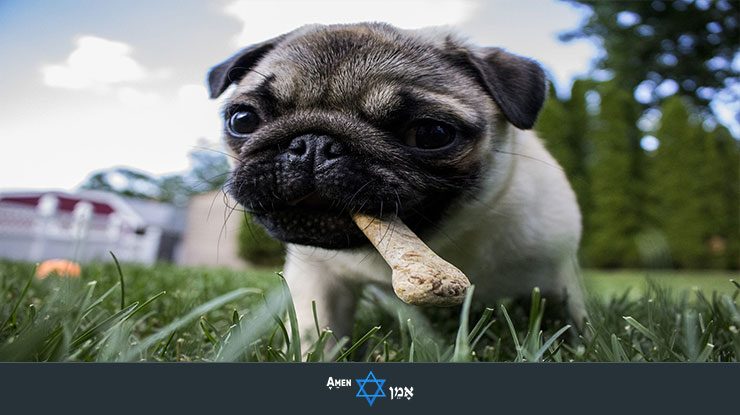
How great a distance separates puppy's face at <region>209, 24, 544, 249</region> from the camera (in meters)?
1.11

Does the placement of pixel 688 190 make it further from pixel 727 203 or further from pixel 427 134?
pixel 427 134

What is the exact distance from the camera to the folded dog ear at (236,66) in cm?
147

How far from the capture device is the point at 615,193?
6418mm

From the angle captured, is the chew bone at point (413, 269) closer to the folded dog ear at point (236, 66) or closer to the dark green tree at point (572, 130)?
the folded dog ear at point (236, 66)

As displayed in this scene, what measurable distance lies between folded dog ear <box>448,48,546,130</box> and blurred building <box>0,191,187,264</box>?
4.17 ft

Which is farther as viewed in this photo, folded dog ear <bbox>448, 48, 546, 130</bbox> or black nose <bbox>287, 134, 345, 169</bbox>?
folded dog ear <bbox>448, 48, 546, 130</bbox>

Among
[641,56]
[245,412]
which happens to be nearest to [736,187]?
[641,56]

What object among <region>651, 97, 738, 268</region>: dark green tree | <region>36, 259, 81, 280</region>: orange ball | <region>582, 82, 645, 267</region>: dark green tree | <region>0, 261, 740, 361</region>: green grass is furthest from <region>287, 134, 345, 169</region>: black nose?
<region>582, 82, 645, 267</region>: dark green tree

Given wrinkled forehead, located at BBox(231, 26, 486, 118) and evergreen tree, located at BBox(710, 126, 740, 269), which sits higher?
wrinkled forehead, located at BBox(231, 26, 486, 118)

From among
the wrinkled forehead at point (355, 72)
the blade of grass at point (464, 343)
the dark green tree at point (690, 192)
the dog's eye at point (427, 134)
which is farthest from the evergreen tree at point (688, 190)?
the blade of grass at point (464, 343)

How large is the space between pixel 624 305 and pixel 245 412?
170 centimetres

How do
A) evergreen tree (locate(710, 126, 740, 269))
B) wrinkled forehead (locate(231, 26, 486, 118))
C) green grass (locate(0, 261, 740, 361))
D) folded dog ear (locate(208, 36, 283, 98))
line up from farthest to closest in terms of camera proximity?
evergreen tree (locate(710, 126, 740, 269)) < folded dog ear (locate(208, 36, 283, 98)) < wrinkled forehead (locate(231, 26, 486, 118)) < green grass (locate(0, 261, 740, 361))

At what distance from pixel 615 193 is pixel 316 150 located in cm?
623

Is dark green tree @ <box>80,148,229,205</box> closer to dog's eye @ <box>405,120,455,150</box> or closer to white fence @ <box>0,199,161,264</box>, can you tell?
white fence @ <box>0,199,161,264</box>
